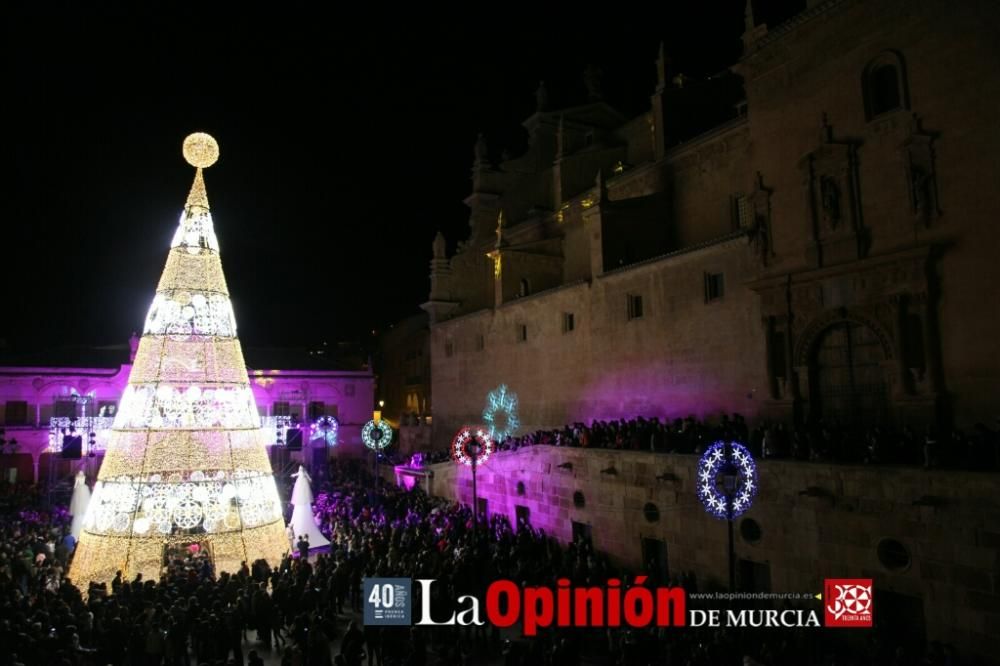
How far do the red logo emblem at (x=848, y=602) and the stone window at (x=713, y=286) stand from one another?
957cm

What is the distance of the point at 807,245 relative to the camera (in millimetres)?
17203

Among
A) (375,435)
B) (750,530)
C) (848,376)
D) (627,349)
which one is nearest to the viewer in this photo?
(750,530)

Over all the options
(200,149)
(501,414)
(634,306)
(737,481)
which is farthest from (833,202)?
(501,414)

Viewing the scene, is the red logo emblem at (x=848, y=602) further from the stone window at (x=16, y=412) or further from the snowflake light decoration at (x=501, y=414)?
the stone window at (x=16, y=412)

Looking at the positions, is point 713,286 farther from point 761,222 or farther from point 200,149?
point 200,149

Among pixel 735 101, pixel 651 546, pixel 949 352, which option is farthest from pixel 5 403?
pixel 949 352

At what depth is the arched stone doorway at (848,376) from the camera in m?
15.8

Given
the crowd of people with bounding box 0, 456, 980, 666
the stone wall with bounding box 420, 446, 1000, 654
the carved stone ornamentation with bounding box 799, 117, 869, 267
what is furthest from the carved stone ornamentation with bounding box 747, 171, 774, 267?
the crowd of people with bounding box 0, 456, 980, 666

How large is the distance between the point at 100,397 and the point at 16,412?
167 inches

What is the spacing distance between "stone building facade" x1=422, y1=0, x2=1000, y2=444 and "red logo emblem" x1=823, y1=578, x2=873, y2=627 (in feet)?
14.4

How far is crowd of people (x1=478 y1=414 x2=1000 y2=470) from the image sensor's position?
1196 centimetres

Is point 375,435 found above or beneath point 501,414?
beneath

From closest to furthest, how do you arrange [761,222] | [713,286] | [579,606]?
[579,606]
[761,222]
[713,286]

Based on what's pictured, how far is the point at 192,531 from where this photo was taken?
1544cm
